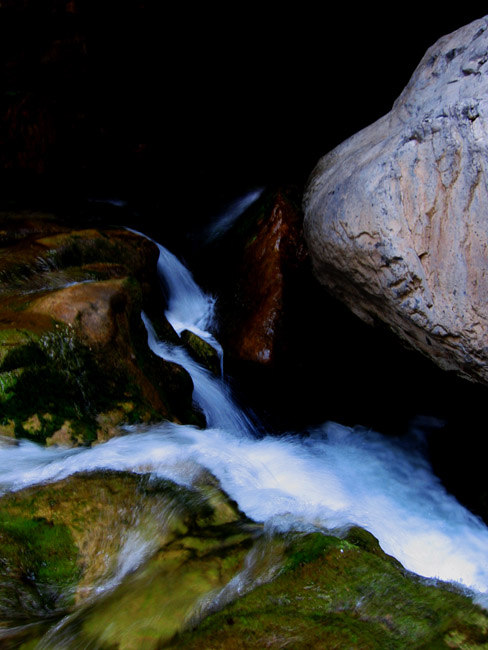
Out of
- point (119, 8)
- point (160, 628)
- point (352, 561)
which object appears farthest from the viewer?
point (119, 8)

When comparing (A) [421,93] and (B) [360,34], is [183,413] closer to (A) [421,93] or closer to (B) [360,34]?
(A) [421,93]

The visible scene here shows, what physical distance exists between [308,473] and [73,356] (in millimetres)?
1966

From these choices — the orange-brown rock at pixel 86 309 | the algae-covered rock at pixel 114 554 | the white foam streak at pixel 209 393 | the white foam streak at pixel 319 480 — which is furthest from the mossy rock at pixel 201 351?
the algae-covered rock at pixel 114 554

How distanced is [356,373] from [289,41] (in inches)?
203

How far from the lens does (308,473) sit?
3965 mm

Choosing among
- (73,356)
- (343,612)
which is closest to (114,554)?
(343,612)

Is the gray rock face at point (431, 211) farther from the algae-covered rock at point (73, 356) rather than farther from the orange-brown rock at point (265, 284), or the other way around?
the algae-covered rock at point (73, 356)

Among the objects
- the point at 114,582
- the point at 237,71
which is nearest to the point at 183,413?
the point at 114,582

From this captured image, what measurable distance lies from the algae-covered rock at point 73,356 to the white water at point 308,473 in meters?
0.20

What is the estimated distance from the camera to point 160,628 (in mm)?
1948

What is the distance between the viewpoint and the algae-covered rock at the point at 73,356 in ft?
10.7

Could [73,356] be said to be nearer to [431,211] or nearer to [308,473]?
[308,473]

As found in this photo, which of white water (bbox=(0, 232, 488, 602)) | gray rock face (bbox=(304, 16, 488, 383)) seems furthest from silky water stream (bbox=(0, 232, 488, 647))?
gray rock face (bbox=(304, 16, 488, 383))

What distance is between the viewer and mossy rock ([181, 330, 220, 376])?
5159 mm
